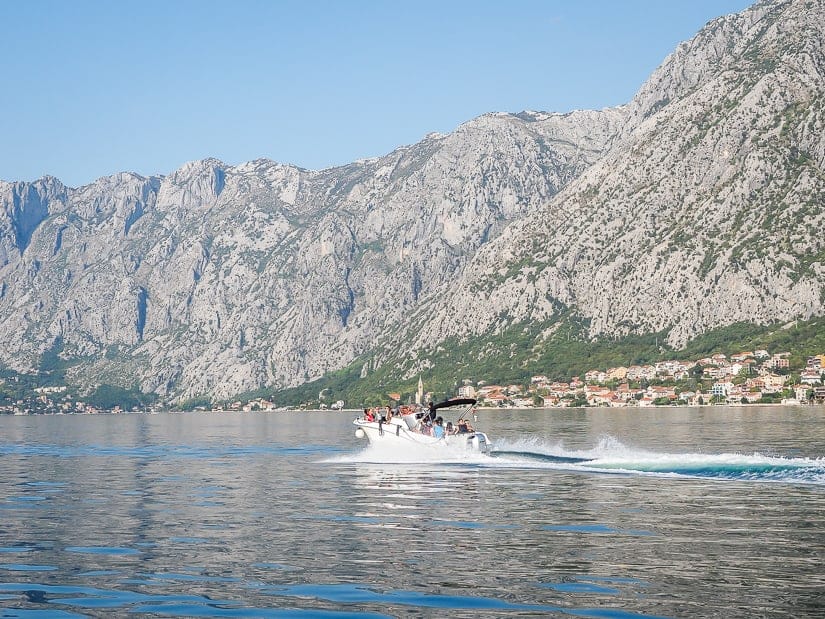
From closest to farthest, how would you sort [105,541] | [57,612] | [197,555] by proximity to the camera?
[57,612] < [197,555] < [105,541]

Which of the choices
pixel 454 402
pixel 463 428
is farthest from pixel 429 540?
pixel 454 402

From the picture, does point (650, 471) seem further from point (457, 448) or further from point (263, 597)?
point (263, 597)

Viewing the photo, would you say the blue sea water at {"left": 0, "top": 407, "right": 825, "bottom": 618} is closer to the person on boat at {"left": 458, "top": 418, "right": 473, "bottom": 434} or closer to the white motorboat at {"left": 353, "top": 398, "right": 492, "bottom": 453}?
the white motorboat at {"left": 353, "top": 398, "right": 492, "bottom": 453}

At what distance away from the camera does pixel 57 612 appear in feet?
82.2

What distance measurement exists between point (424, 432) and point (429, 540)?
4660 cm

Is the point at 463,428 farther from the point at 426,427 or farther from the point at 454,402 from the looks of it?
the point at 454,402

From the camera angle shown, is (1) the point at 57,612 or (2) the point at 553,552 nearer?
(1) the point at 57,612

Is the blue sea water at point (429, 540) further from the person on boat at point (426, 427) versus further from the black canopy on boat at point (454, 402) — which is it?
the black canopy on boat at point (454, 402)

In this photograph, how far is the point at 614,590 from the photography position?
87.1ft

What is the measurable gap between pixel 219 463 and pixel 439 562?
55.3 m

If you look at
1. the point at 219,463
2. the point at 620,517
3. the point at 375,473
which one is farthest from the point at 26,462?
the point at 620,517

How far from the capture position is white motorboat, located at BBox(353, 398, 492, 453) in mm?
79250

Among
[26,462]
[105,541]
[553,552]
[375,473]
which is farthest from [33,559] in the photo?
[26,462]

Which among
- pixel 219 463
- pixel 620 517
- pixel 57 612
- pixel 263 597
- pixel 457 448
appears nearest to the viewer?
pixel 57 612
